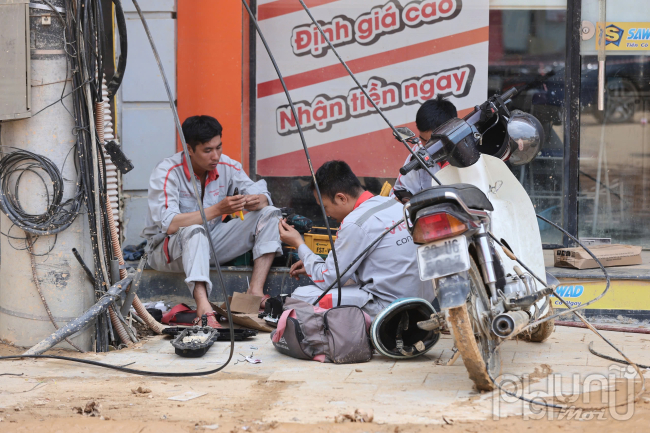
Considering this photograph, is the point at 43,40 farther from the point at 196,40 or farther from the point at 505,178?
the point at 505,178

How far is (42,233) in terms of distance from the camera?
401 centimetres

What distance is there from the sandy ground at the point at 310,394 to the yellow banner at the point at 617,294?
83 cm

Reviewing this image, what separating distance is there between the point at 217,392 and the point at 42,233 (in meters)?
1.53

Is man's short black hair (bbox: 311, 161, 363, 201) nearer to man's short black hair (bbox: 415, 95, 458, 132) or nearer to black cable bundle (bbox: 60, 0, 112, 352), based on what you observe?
man's short black hair (bbox: 415, 95, 458, 132)

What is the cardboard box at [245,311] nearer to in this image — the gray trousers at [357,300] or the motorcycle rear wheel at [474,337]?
the gray trousers at [357,300]

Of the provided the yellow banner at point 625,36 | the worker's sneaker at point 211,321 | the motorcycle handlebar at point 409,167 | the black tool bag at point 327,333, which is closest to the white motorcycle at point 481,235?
the motorcycle handlebar at point 409,167

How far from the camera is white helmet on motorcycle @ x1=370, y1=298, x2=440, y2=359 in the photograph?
3.70 m

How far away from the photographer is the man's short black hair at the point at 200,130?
5004 millimetres

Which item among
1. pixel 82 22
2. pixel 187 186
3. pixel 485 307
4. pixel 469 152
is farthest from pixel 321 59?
pixel 485 307

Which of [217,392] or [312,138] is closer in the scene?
[217,392]

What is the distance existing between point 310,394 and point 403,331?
0.83 metres

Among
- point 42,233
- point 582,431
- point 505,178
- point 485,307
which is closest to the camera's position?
point 582,431

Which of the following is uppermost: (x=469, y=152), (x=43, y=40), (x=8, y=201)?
(x=43, y=40)

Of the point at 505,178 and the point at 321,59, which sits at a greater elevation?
the point at 321,59
